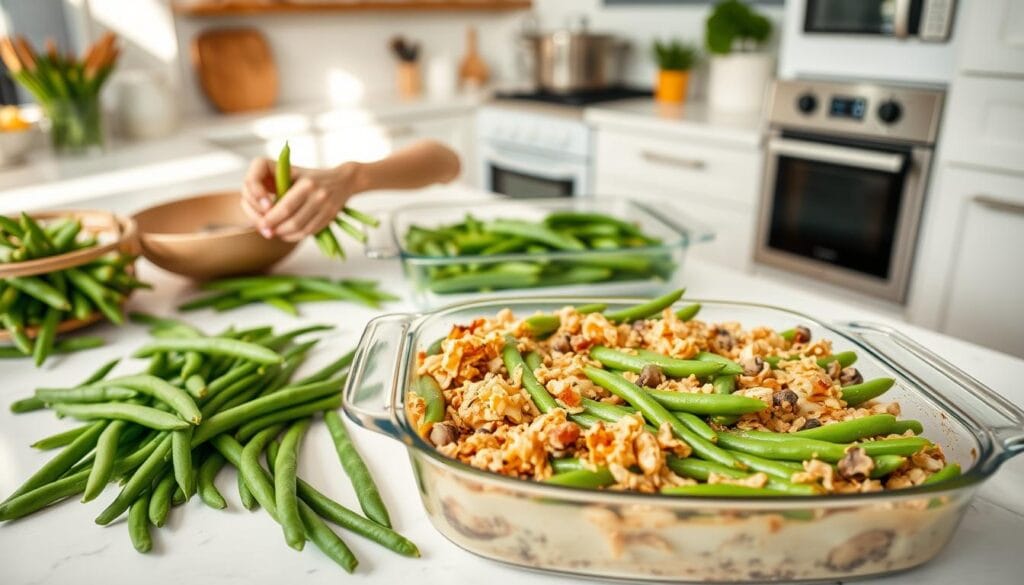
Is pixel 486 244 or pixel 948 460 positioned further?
pixel 486 244

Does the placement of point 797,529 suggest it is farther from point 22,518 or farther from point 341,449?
point 22,518

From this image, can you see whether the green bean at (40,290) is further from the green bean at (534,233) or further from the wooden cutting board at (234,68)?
the wooden cutting board at (234,68)

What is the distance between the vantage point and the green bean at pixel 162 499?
0.82 meters

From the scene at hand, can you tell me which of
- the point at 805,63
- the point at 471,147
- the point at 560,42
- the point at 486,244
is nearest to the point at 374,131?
the point at 471,147

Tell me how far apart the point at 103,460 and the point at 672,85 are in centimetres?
333

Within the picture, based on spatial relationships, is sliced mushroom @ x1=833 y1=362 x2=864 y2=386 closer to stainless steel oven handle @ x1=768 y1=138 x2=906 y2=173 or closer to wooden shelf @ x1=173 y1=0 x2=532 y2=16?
stainless steel oven handle @ x1=768 y1=138 x2=906 y2=173

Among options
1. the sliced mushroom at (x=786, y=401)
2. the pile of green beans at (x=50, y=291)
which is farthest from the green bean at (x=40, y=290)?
the sliced mushroom at (x=786, y=401)

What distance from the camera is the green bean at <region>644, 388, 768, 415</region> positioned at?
810mm

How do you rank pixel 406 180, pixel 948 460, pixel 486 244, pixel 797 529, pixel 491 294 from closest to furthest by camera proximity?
pixel 797 529
pixel 948 460
pixel 491 294
pixel 486 244
pixel 406 180

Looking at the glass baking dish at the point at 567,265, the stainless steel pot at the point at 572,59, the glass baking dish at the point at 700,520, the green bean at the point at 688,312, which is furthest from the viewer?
the stainless steel pot at the point at 572,59

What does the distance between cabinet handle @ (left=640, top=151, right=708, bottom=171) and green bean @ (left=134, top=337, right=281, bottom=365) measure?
2412 mm

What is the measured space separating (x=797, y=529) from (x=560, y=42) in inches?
142

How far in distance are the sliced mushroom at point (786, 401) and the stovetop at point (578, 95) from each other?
2974 millimetres

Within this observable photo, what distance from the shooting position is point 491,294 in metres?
1.36
